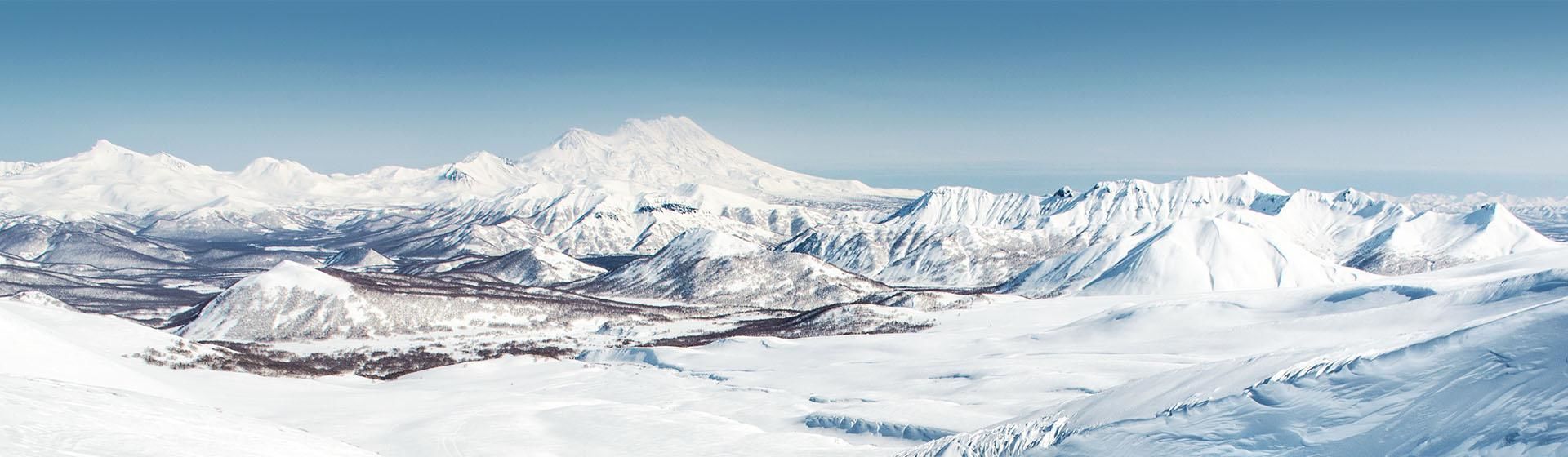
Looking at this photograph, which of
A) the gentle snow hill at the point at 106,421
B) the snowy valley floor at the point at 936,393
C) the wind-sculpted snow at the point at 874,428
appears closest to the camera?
Result: the snowy valley floor at the point at 936,393

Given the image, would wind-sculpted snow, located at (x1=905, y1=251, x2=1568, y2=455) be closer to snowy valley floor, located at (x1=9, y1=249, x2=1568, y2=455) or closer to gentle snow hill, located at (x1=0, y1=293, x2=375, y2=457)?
snowy valley floor, located at (x1=9, y1=249, x2=1568, y2=455)

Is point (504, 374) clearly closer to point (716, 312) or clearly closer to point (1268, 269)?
point (716, 312)

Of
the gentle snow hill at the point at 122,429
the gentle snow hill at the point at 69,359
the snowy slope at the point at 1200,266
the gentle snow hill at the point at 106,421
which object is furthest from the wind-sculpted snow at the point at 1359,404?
the snowy slope at the point at 1200,266

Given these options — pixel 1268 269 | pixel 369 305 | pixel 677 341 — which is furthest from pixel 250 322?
pixel 1268 269

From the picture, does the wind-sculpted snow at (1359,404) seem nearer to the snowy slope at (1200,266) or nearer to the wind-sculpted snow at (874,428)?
the wind-sculpted snow at (874,428)

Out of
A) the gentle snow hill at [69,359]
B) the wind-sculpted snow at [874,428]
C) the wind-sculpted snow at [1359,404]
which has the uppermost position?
the wind-sculpted snow at [1359,404]

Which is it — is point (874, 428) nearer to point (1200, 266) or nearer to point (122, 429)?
point (122, 429)

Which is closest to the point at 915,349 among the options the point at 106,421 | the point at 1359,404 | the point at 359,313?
the point at 106,421

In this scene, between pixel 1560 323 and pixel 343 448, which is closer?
pixel 1560 323
